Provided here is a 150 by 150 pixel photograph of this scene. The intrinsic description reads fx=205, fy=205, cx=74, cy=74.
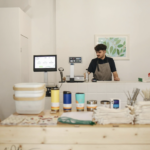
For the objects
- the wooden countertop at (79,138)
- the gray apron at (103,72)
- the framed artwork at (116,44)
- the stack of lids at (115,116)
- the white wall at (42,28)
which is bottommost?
the wooden countertop at (79,138)

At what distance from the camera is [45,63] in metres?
3.49

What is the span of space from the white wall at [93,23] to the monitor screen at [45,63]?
1.22m

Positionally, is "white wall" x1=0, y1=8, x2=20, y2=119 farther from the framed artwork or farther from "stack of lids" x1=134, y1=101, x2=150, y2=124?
"stack of lids" x1=134, y1=101, x2=150, y2=124

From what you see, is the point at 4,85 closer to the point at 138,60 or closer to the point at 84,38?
the point at 84,38

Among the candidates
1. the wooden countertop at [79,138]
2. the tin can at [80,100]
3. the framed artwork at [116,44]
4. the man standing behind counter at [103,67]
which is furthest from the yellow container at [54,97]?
the framed artwork at [116,44]

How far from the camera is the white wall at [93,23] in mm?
4668

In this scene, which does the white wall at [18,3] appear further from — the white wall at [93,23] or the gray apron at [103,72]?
the gray apron at [103,72]

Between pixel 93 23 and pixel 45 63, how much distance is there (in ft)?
5.95

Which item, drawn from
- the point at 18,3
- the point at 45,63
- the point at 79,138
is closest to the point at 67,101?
the point at 79,138

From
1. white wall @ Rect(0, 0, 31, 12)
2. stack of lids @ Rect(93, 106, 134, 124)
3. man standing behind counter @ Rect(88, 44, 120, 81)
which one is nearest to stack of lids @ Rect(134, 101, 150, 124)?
stack of lids @ Rect(93, 106, 134, 124)

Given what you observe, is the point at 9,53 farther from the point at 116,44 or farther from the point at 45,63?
the point at 116,44

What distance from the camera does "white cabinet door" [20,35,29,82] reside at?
421 cm

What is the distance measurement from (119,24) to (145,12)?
0.65 m

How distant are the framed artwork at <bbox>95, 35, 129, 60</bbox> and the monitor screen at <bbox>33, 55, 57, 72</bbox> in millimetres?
1622
